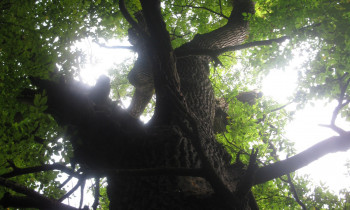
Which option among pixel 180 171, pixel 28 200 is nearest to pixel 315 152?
pixel 180 171

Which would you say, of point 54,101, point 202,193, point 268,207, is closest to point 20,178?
point 54,101

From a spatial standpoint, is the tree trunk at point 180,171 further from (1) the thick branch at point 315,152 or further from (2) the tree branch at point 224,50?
(2) the tree branch at point 224,50

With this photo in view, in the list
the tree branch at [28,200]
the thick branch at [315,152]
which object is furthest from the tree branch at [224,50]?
the tree branch at [28,200]

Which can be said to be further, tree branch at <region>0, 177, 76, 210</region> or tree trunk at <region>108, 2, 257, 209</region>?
tree trunk at <region>108, 2, 257, 209</region>

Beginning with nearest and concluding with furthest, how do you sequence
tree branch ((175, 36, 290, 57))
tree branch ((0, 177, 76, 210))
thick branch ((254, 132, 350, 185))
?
tree branch ((0, 177, 76, 210)) → thick branch ((254, 132, 350, 185)) → tree branch ((175, 36, 290, 57))

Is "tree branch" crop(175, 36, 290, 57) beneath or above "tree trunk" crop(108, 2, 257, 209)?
above

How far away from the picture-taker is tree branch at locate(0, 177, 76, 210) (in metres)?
1.55

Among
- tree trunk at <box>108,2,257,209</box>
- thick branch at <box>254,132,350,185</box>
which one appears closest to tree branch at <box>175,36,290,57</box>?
tree trunk at <box>108,2,257,209</box>

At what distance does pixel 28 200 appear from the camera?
5.96ft

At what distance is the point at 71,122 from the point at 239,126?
3771 millimetres

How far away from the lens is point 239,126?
4992 mm

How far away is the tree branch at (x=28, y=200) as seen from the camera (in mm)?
1546

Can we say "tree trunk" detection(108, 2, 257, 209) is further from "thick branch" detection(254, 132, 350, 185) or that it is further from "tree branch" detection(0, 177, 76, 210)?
"tree branch" detection(0, 177, 76, 210)

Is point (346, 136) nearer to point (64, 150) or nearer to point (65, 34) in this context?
point (64, 150)
